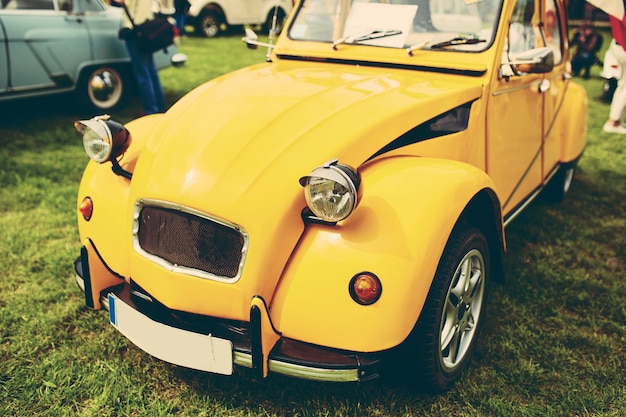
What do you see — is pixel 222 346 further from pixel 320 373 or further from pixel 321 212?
pixel 321 212

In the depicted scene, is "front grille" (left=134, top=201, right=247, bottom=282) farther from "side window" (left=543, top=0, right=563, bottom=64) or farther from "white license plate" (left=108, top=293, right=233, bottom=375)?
"side window" (left=543, top=0, right=563, bottom=64)

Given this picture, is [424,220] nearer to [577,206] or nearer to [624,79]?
[577,206]

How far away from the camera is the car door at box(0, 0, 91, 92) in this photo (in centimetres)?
632

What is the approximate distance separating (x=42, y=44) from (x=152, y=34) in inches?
51.9

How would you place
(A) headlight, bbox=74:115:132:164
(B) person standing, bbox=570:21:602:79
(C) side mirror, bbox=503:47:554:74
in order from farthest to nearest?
1. (B) person standing, bbox=570:21:602:79
2. (C) side mirror, bbox=503:47:554:74
3. (A) headlight, bbox=74:115:132:164

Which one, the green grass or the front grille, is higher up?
the front grille

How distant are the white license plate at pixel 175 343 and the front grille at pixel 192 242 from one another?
24 centimetres

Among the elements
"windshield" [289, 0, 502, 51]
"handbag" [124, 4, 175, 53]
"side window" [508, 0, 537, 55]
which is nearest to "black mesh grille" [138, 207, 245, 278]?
"windshield" [289, 0, 502, 51]

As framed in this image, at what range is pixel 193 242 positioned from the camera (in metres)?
2.17

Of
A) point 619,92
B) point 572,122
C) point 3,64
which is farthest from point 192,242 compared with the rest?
point 619,92

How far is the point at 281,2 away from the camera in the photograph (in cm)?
1692

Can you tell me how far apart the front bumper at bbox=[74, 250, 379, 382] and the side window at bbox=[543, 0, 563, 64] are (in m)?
2.86

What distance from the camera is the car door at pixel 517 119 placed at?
3.11 m

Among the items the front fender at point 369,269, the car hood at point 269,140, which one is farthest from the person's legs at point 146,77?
the front fender at point 369,269
